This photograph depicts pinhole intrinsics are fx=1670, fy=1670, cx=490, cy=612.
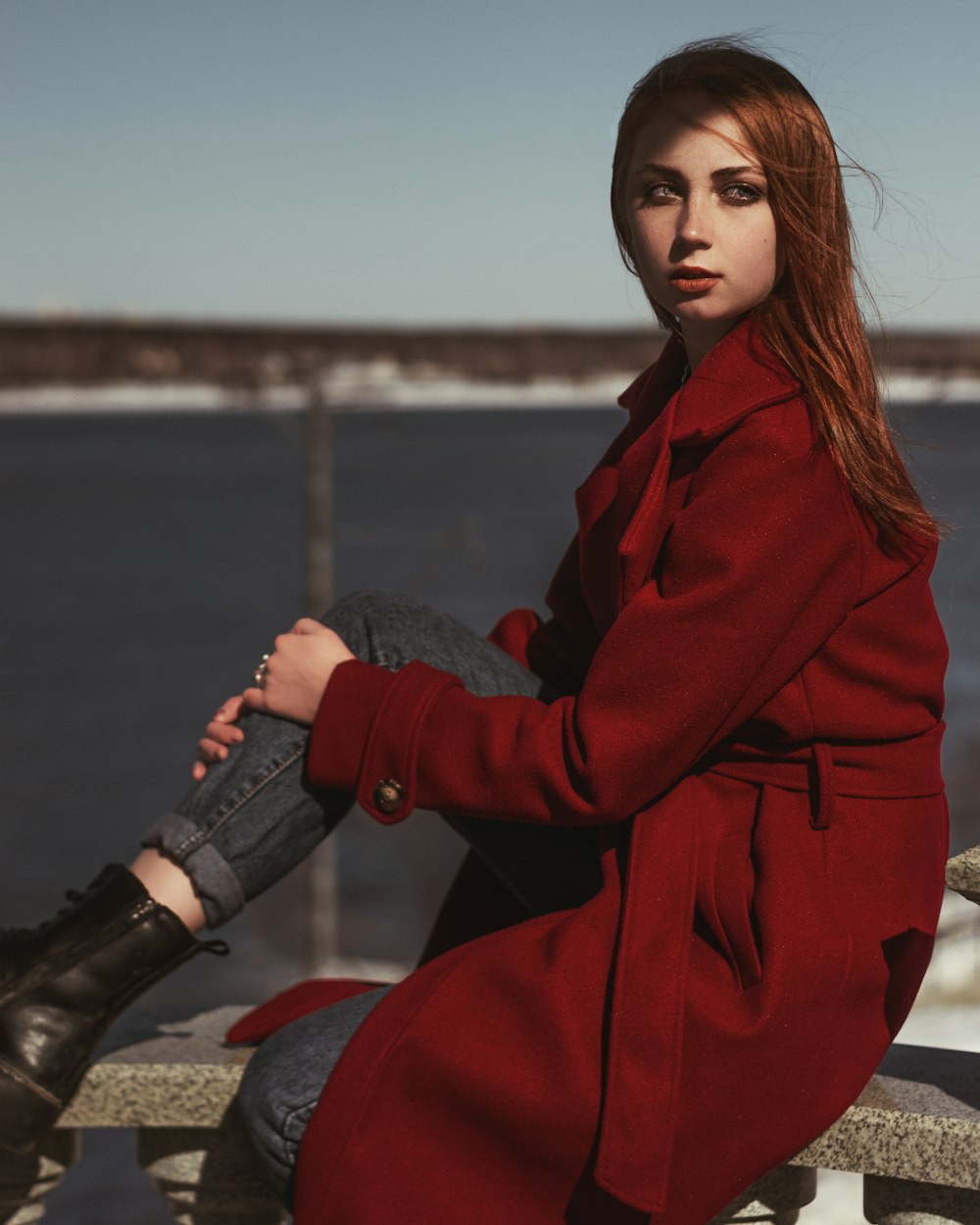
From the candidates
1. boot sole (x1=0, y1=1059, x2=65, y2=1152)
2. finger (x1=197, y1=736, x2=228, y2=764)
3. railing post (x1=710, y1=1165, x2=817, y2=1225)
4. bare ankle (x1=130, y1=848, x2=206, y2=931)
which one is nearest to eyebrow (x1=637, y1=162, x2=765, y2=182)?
finger (x1=197, y1=736, x2=228, y2=764)

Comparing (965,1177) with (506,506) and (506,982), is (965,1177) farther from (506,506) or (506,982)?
(506,506)

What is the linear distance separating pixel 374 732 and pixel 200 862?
253 mm

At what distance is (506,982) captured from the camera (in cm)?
156

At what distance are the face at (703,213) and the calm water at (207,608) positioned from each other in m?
0.26

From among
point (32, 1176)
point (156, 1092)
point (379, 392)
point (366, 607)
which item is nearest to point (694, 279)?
point (366, 607)

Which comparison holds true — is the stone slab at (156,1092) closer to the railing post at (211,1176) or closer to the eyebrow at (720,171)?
the railing post at (211,1176)

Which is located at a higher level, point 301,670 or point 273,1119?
point 301,670

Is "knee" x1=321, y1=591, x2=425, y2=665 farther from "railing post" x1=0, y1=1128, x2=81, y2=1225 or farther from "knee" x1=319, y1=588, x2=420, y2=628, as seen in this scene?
"railing post" x1=0, y1=1128, x2=81, y2=1225

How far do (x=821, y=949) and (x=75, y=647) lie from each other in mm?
32301

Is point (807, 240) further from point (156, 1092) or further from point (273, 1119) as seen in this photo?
point (156, 1092)

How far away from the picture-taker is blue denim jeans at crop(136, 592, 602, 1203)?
1649 mm

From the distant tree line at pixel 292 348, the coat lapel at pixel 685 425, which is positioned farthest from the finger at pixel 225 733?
the distant tree line at pixel 292 348

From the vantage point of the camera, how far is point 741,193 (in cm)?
165

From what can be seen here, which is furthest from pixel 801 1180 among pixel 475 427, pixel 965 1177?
pixel 475 427
